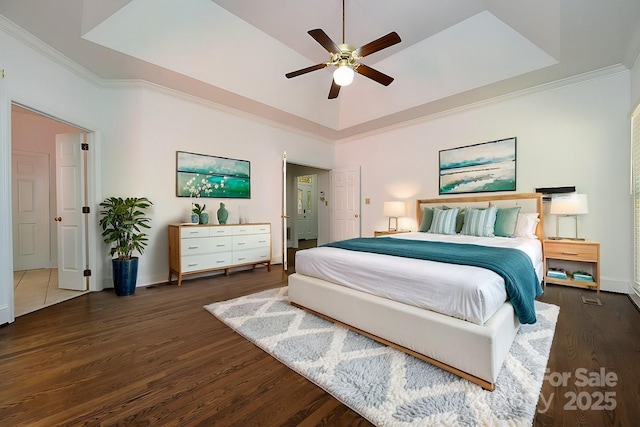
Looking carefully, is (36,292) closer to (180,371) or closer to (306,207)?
(180,371)

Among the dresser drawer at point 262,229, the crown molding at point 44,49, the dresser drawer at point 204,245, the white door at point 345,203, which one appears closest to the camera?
the crown molding at point 44,49

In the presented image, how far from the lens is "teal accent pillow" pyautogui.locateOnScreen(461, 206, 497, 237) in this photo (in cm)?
364

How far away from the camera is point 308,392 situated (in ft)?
5.00

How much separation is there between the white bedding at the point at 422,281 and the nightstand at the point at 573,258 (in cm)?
246

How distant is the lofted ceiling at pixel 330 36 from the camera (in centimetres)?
262

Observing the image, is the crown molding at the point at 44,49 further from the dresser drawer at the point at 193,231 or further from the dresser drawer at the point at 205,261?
the dresser drawer at the point at 205,261

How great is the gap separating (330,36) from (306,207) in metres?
5.94

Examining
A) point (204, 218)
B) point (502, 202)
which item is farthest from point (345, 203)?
point (204, 218)

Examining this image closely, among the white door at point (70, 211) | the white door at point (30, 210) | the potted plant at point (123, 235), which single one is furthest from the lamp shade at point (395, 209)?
the white door at point (30, 210)

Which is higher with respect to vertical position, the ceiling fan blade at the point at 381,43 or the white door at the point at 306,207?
the ceiling fan blade at the point at 381,43

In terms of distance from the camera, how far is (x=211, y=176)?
4391 millimetres

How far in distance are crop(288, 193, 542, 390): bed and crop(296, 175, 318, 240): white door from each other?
19.7 feet

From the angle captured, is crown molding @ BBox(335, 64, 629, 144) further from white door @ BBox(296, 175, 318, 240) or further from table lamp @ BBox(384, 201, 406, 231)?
white door @ BBox(296, 175, 318, 240)

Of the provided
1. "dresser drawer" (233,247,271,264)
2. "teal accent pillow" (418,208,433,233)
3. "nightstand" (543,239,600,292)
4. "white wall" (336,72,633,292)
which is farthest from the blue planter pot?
"nightstand" (543,239,600,292)
